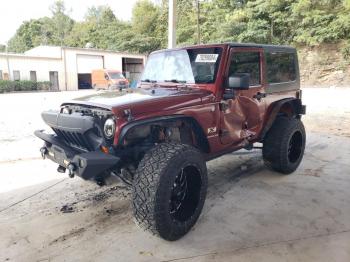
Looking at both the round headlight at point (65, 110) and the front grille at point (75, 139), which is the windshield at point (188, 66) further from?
the front grille at point (75, 139)

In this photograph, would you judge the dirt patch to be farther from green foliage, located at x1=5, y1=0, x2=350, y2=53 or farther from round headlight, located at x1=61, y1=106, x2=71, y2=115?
green foliage, located at x1=5, y1=0, x2=350, y2=53

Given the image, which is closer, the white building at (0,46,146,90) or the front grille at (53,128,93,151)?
the front grille at (53,128,93,151)

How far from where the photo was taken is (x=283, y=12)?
26.9 metres

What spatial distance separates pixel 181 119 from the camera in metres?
3.29

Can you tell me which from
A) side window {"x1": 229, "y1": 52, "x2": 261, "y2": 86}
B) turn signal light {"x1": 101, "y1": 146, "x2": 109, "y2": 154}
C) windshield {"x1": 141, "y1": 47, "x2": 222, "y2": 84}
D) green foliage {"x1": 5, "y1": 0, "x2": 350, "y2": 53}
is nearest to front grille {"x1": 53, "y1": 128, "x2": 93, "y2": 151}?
turn signal light {"x1": 101, "y1": 146, "x2": 109, "y2": 154}

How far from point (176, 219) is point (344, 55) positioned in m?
25.0

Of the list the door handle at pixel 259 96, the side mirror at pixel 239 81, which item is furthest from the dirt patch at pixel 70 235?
the door handle at pixel 259 96

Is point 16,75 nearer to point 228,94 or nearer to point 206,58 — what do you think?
point 206,58

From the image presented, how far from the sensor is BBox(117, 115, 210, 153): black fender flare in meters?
2.84

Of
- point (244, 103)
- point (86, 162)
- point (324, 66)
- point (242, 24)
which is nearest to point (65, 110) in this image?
point (86, 162)

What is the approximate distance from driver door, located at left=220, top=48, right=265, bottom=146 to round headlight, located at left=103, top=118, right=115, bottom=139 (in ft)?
4.43

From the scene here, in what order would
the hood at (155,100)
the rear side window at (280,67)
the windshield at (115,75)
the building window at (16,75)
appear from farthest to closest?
the building window at (16,75) < the windshield at (115,75) < the rear side window at (280,67) < the hood at (155,100)

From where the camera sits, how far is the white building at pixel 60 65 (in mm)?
28438

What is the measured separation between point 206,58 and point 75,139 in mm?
1728
